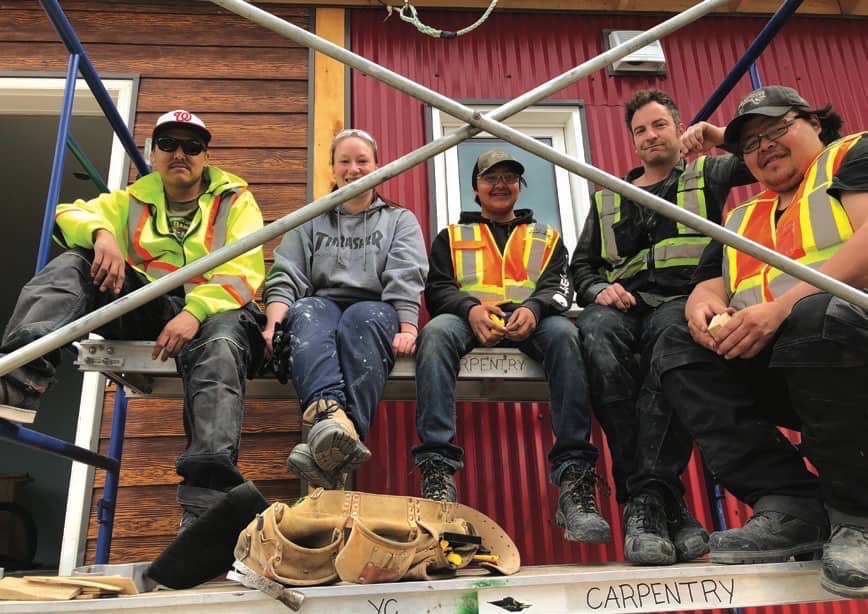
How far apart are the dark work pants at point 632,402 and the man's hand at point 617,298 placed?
0.04m

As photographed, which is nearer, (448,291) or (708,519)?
(448,291)

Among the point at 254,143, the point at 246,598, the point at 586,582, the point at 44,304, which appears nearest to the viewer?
the point at 246,598

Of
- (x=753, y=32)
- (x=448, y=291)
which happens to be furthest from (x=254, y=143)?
(x=753, y=32)

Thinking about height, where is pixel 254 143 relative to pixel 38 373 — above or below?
above

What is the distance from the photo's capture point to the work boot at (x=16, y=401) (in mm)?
2020

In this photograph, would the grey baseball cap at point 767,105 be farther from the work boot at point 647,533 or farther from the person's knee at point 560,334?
the work boot at point 647,533

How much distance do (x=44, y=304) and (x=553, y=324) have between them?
1809mm

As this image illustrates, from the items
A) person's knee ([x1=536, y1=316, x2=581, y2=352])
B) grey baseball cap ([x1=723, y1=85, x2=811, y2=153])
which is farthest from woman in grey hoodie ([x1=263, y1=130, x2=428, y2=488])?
grey baseball cap ([x1=723, y1=85, x2=811, y2=153])

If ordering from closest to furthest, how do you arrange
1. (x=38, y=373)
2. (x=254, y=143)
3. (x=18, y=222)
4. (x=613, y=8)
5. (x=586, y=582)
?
(x=586, y=582), (x=38, y=373), (x=254, y=143), (x=613, y=8), (x=18, y=222)

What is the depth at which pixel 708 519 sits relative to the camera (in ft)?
12.1

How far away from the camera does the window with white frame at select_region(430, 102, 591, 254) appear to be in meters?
4.24

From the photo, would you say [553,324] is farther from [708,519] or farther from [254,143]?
[254,143]

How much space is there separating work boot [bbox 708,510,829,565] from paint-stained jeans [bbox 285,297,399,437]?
1.16 meters

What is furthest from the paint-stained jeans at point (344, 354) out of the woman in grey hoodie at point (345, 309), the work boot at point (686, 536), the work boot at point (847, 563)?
the work boot at point (847, 563)
